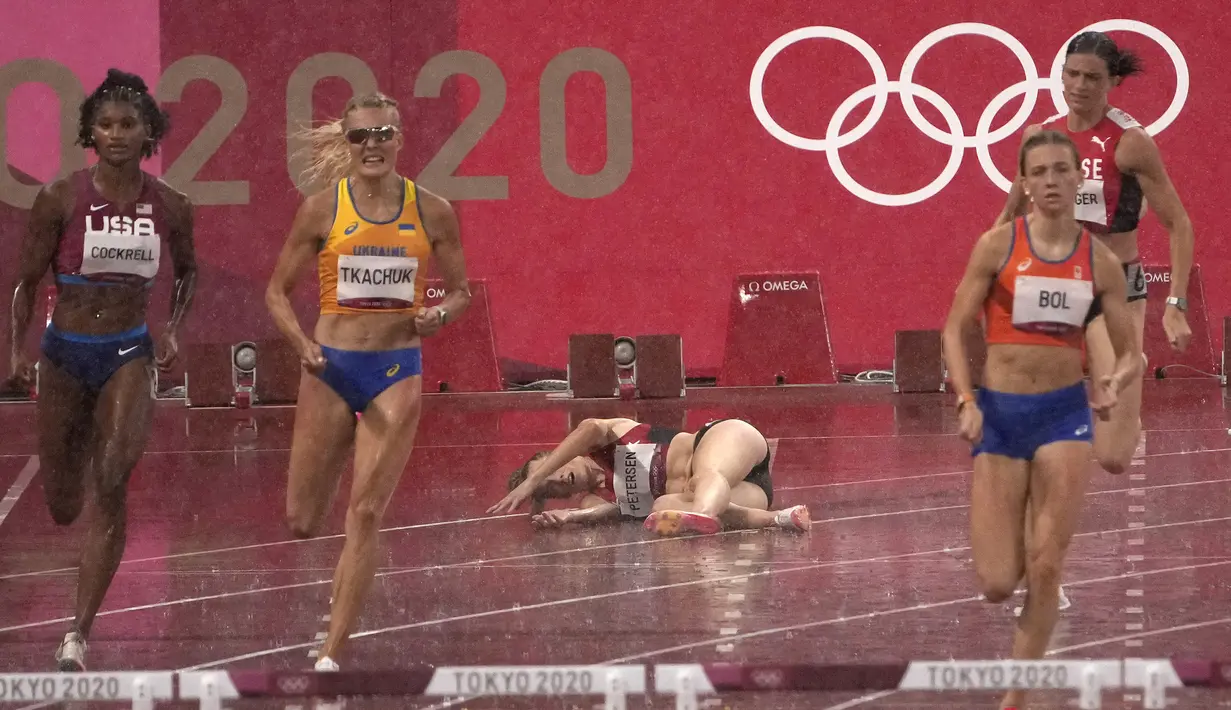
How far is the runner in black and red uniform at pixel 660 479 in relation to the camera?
8844 mm

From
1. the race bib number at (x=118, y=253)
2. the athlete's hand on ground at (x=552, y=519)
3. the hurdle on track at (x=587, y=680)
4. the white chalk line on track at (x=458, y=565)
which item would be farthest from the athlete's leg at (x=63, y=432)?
the athlete's hand on ground at (x=552, y=519)

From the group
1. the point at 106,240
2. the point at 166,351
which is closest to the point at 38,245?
the point at 106,240

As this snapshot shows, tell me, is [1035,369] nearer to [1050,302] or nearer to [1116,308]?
[1050,302]

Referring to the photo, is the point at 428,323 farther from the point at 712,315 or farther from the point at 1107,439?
the point at 712,315

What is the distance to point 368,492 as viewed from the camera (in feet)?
19.6

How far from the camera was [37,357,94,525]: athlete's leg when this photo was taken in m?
6.43

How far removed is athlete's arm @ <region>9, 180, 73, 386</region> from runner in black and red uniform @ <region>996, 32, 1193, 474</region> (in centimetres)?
351

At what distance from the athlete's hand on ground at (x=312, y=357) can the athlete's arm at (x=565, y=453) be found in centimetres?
294

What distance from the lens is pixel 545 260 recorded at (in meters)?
16.4

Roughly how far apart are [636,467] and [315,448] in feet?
10.6

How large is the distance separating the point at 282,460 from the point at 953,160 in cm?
740

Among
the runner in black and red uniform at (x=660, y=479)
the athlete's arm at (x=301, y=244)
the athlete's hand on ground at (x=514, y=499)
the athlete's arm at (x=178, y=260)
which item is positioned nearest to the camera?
the athlete's arm at (x=301, y=244)

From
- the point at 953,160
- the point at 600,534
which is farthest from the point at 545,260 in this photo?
the point at 600,534

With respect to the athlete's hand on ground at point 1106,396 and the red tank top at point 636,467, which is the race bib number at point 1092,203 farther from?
the red tank top at point 636,467
